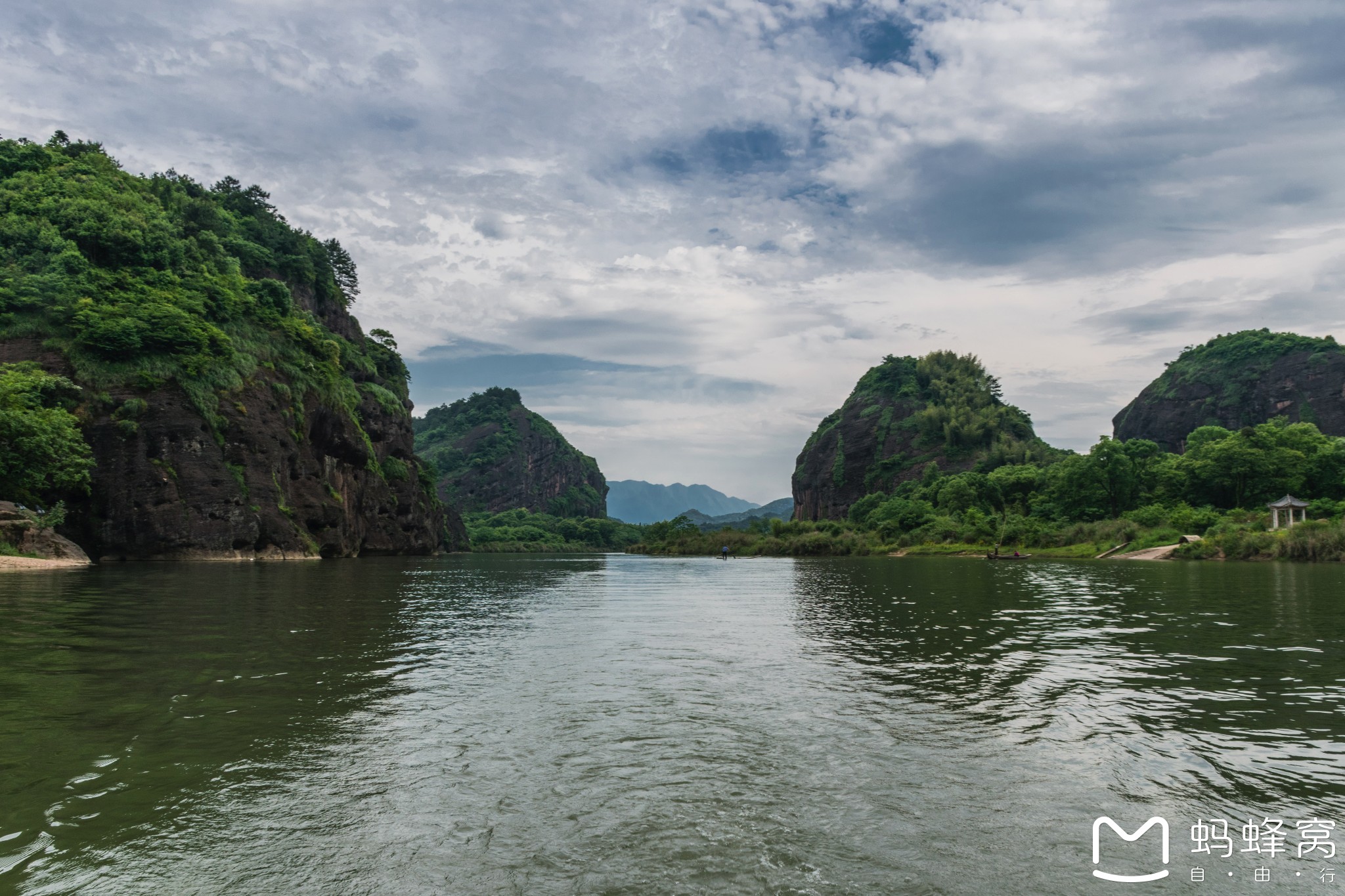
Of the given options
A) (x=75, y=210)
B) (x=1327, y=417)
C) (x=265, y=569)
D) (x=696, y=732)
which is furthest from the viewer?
(x=1327, y=417)

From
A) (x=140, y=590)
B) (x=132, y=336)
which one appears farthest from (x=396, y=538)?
(x=140, y=590)

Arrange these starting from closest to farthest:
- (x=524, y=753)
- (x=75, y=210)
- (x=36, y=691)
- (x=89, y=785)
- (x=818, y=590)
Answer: (x=89, y=785) < (x=524, y=753) < (x=36, y=691) < (x=818, y=590) < (x=75, y=210)

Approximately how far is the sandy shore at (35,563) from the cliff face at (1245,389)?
605 ft

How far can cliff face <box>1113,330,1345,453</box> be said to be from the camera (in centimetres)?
15200

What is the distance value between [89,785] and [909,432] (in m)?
193

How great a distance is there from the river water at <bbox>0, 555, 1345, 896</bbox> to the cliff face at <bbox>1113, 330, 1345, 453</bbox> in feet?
561

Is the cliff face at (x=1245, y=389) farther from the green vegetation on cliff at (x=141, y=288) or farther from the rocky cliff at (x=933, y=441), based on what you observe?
the green vegetation on cliff at (x=141, y=288)

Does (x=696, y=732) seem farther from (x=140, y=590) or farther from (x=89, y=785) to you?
(x=140, y=590)

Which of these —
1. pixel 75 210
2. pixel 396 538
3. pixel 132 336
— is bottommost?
pixel 396 538

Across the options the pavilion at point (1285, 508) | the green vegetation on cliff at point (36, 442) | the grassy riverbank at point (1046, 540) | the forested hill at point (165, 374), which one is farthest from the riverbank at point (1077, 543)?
the green vegetation on cliff at point (36, 442)

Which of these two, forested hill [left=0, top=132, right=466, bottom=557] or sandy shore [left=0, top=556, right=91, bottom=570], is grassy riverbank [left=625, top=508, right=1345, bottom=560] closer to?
forested hill [left=0, top=132, right=466, bottom=557]

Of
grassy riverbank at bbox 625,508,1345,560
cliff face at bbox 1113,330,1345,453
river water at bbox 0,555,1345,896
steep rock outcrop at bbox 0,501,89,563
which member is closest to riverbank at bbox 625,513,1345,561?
grassy riverbank at bbox 625,508,1345,560

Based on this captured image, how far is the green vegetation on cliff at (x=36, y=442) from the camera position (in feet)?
143

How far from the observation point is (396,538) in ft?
328
